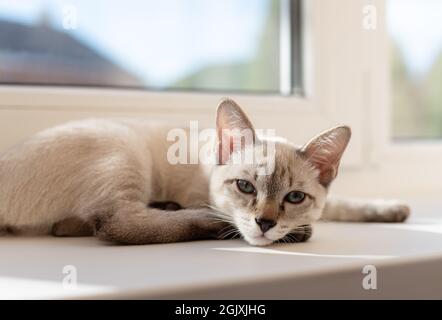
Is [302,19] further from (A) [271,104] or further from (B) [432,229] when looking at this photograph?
(B) [432,229]

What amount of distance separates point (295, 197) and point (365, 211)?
29cm

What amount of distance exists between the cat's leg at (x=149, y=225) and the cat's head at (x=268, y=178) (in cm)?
7

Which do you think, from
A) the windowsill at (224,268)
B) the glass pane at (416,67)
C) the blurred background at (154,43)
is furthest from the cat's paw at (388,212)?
the glass pane at (416,67)

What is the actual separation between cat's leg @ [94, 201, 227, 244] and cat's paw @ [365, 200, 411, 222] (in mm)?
407

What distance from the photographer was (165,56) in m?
1.51

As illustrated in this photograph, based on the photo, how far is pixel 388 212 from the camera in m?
1.28

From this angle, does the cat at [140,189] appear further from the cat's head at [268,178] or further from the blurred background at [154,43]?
the blurred background at [154,43]

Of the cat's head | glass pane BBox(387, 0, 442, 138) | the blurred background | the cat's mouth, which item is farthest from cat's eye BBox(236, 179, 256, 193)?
glass pane BBox(387, 0, 442, 138)

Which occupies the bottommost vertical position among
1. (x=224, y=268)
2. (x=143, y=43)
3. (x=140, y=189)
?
(x=224, y=268)

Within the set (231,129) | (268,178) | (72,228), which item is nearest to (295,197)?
(268,178)

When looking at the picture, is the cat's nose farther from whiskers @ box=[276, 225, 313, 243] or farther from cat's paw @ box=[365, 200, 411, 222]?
cat's paw @ box=[365, 200, 411, 222]

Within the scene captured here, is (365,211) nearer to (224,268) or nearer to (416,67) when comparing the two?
(224,268)

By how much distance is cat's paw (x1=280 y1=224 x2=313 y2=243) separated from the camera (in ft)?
→ 3.46
